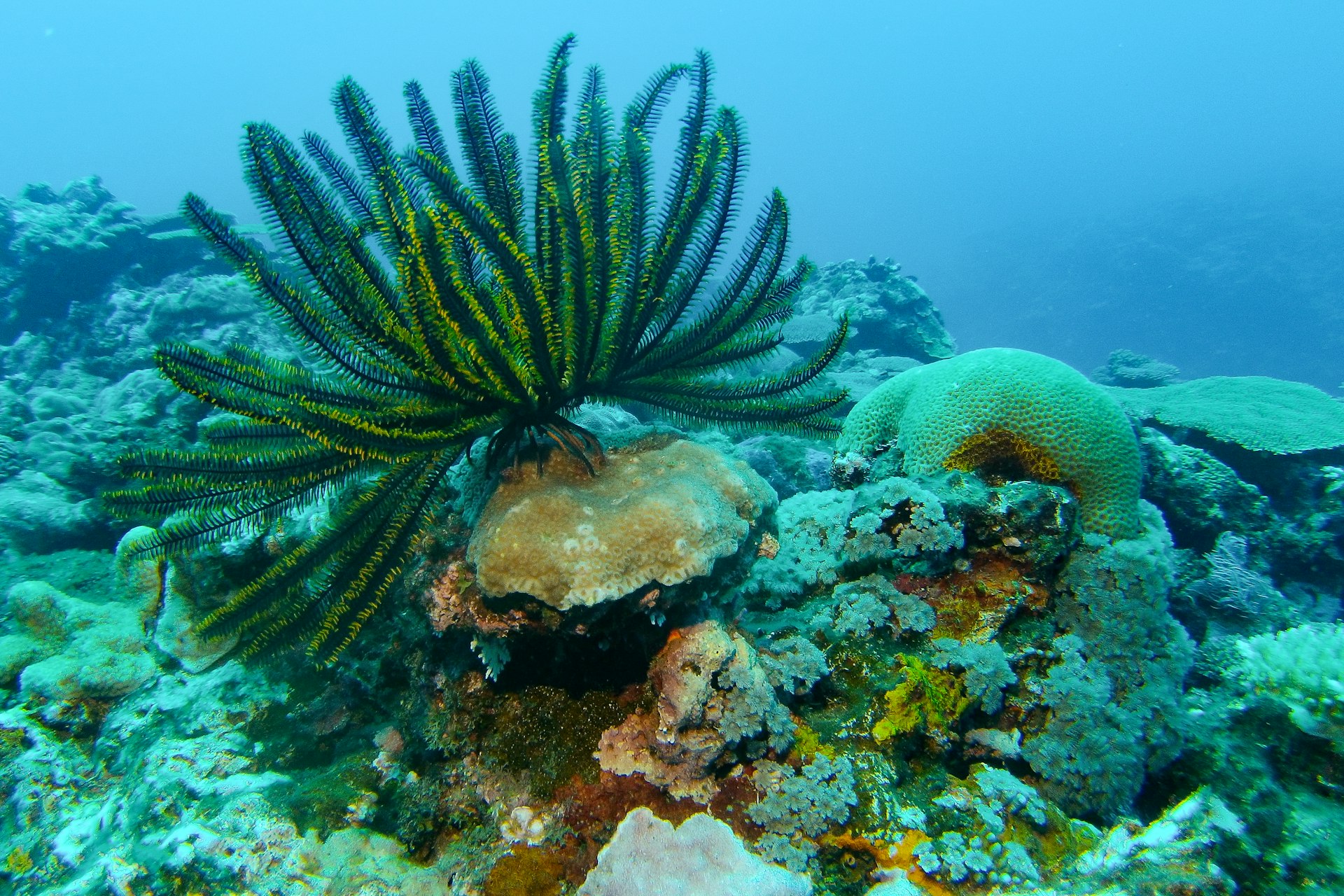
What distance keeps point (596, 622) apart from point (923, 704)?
6.23 ft

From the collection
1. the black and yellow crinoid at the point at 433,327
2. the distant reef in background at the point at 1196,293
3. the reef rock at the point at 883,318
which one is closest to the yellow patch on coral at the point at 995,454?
the black and yellow crinoid at the point at 433,327

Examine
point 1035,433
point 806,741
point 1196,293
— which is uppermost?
point 1196,293

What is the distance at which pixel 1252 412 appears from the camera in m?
9.10

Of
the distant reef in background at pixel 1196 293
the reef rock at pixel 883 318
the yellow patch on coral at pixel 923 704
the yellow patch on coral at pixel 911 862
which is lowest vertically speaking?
the yellow patch on coral at pixel 911 862

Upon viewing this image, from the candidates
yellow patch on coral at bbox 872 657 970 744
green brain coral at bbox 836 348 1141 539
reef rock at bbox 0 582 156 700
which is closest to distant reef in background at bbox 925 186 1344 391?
green brain coral at bbox 836 348 1141 539

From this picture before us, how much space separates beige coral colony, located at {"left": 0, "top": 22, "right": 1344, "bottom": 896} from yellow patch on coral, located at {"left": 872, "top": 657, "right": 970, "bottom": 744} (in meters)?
0.02

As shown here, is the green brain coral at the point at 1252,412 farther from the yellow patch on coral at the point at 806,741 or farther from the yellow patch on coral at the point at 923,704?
the yellow patch on coral at the point at 806,741

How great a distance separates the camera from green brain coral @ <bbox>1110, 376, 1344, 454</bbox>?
8203mm

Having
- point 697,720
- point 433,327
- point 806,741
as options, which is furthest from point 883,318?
point 433,327

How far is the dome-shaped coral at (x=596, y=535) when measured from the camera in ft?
8.95

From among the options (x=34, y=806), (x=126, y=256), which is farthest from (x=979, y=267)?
(x=34, y=806)

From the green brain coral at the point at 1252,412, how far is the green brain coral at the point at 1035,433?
569 cm

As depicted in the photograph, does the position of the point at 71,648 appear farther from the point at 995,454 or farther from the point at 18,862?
the point at 995,454

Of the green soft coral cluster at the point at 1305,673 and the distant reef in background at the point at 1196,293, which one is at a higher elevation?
the distant reef in background at the point at 1196,293
